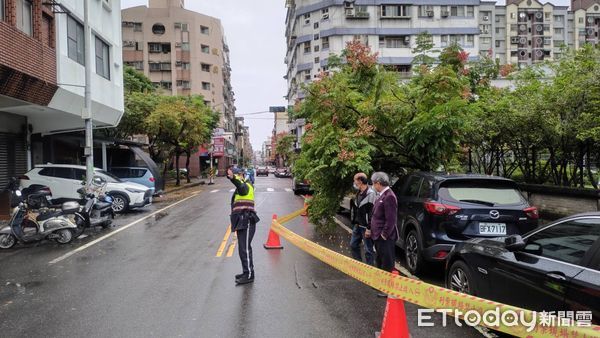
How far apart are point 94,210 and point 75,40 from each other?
27.8 ft

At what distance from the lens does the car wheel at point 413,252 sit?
6.76 metres

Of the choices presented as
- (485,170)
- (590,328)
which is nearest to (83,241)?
(590,328)

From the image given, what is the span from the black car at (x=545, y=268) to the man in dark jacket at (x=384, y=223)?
98cm

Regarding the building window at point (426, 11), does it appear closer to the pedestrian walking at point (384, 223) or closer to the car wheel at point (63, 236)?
the car wheel at point (63, 236)

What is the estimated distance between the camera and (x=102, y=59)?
65.1ft

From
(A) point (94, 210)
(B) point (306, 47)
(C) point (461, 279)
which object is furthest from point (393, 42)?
(C) point (461, 279)

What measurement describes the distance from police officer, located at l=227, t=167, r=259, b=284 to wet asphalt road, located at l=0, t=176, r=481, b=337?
236 millimetres

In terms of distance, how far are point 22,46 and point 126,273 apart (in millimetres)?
9491

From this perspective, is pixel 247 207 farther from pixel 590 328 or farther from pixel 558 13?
pixel 558 13

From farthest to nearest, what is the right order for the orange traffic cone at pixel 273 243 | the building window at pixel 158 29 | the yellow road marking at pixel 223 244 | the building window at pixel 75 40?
the building window at pixel 158 29
the building window at pixel 75 40
the orange traffic cone at pixel 273 243
the yellow road marking at pixel 223 244

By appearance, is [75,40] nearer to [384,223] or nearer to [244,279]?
[244,279]

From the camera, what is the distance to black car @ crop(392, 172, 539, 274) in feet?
20.5

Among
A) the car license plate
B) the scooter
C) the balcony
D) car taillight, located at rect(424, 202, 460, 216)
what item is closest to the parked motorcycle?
the scooter

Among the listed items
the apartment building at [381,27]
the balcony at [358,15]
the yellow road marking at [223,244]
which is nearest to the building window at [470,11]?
the apartment building at [381,27]
